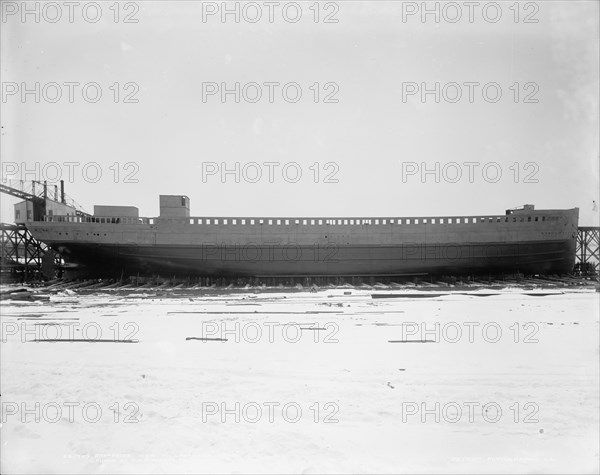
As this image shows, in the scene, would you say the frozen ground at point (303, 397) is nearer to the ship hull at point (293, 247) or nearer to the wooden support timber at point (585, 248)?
the ship hull at point (293, 247)

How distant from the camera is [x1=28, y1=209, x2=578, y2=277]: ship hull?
19312 mm

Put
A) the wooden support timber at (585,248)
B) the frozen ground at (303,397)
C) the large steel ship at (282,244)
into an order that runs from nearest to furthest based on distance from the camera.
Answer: the frozen ground at (303,397) < the large steel ship at (282,244) < the wooden support timber at (585,248)

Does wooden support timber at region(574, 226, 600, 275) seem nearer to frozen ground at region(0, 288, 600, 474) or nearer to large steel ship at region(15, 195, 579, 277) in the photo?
large steel ship at region(15, 195, 579, 277)

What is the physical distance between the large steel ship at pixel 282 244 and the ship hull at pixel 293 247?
0.05 meters

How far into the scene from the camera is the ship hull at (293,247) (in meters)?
19.3

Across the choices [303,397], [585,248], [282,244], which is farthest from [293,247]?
[585,248]

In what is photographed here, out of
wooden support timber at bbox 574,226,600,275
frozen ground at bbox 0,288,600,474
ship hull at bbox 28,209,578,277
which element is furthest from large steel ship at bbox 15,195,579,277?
frozen ground at bbox 0,288,600,474

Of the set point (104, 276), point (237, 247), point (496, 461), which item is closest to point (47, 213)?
point (104, 276)

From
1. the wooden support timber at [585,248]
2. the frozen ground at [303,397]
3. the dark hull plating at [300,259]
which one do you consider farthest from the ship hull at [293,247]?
the frozen ground at [303,397]

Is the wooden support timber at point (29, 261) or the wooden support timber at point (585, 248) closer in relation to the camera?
the wooden support timber at point (29, 261)

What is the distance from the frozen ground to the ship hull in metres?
11.1

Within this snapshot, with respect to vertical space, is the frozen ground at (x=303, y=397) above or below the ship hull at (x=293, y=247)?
below

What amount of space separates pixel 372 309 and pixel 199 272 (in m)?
12.0

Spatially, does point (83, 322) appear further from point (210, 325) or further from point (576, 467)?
point (576, 467)
